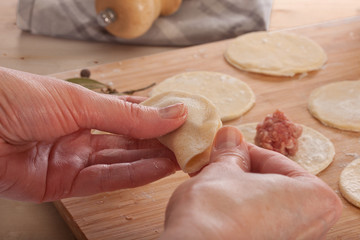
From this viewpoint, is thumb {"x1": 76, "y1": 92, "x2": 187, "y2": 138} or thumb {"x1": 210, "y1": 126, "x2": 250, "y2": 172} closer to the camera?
thumb {"x1": 210, "y1": 126, "x2": 250, "y2": 172}

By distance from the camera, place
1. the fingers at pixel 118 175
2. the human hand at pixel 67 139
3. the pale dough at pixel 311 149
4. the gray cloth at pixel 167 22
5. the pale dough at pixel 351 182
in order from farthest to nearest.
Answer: the gray cloth at pixel 167 22
the pale dough at pixel 311 149
the pale dough at pixel 351 182
the fingers at pixel 118 175
the human hand at pixel 67 139

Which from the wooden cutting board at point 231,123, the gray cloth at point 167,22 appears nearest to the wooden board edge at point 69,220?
the wooden cutting board at point 231,123

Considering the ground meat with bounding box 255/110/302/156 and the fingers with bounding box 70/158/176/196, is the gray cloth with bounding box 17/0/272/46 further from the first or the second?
the fingers with bounding box 70/158/176/196

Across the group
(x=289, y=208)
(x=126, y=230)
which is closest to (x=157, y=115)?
(x=126, y=230)

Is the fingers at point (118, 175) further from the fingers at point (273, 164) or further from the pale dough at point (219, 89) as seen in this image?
the pale dough at point (219, 89)

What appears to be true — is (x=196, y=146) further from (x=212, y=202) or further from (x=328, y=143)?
(x=328, y=143)

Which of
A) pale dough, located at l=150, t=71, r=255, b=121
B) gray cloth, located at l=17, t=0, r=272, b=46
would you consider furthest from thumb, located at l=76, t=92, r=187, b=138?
gray cloth, located at l=17, t=0, r=272, b=46
